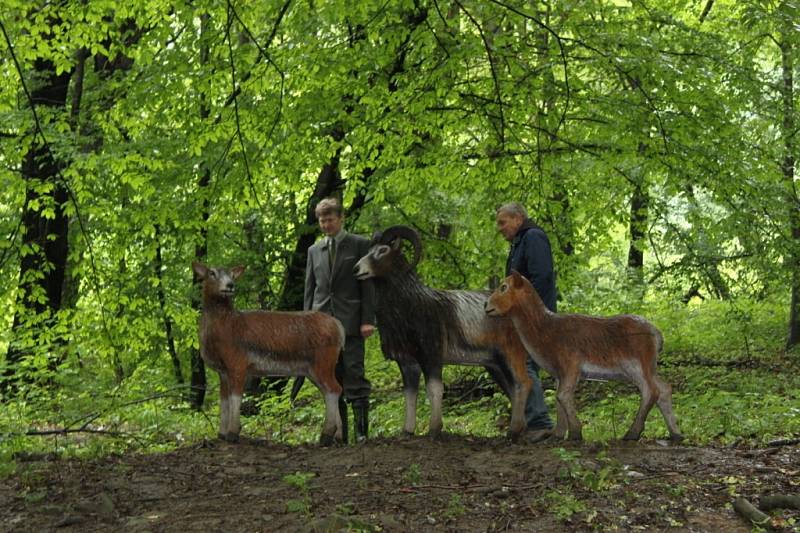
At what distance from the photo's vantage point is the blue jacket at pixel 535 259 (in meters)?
7.48

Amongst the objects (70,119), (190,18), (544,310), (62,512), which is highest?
(190,18)

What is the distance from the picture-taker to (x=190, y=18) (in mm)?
10172

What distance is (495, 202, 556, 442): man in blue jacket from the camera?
24.6ft

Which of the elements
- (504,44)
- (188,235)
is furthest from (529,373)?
(188,235)

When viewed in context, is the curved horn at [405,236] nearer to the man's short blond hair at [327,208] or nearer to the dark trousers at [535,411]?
the man's short blond hair at [327,208]

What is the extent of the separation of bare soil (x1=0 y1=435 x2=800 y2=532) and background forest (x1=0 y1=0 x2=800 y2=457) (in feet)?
8.62

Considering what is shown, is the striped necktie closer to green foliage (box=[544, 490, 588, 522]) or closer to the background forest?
the background forest

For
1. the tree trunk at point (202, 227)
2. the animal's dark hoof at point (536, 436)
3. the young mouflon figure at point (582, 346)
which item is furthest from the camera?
the tree trunk at point (202, 227)

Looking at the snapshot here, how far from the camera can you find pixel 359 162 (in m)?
12.2

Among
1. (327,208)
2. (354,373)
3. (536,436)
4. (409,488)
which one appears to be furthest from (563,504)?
(327,208)

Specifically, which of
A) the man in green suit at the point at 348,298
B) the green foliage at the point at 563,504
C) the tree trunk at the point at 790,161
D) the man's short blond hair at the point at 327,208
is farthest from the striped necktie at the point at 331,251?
the tree trunk at the point at 790,161

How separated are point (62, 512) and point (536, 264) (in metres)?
4.33

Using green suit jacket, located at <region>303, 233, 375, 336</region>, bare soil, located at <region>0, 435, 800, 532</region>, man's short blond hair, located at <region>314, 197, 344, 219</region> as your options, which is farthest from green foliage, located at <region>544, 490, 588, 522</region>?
man's short blond hair, located at <region>314, 197, 344, 219</region>

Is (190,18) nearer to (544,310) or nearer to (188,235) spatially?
(188,235)
